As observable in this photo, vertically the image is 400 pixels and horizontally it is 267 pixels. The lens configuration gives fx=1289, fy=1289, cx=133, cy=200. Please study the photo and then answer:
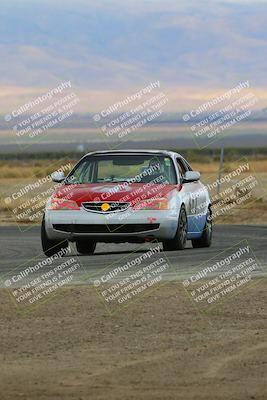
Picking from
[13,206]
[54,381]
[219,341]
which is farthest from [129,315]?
[13,206]

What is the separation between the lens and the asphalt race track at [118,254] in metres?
17.0

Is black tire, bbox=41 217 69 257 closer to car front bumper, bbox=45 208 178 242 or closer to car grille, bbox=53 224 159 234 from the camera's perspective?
car front bumper, bbox=45 208 178 242

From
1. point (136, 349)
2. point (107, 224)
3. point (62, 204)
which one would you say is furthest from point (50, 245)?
point (136, 349)

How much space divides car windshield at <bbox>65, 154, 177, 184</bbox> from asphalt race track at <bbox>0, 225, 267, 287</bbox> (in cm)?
116

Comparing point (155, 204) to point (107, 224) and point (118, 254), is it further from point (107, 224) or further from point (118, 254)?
point (118, 254)

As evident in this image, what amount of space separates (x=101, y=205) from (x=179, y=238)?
1.41m

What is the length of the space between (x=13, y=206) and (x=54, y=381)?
103ft

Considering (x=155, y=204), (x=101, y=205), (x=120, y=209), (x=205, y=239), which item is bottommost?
(x=205, y=239)

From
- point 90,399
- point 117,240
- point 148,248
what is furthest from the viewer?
point 148,248

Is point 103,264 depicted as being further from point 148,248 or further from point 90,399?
point 90,399

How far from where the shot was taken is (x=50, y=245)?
64.6 feet

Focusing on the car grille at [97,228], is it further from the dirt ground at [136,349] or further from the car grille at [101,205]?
the dirt ground at [136,349]

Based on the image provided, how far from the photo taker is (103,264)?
17875 mm

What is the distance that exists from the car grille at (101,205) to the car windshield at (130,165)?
0.78 meters
